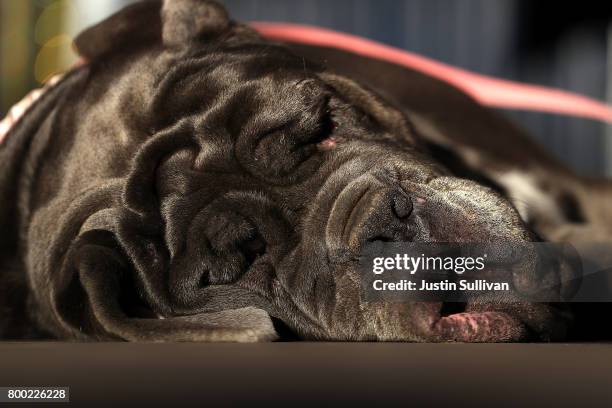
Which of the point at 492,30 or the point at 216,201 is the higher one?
the point at 216,201

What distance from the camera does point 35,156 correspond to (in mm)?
1793

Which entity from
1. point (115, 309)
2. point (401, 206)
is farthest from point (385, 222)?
point (115, 309)

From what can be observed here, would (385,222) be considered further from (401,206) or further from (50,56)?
(50,56)

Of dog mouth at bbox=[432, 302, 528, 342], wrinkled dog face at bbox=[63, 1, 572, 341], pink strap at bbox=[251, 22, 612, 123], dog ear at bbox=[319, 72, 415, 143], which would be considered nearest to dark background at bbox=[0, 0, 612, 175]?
pink strap at bbox=[251, 22, 612, 123]

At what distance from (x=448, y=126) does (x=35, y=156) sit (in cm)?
111

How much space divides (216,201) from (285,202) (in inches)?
4.5

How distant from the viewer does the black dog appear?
4.17 feet

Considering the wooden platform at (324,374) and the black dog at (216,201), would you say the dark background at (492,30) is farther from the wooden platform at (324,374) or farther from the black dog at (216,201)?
the wooden platform at (324,374)

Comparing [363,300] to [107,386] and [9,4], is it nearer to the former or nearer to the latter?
[107,386]

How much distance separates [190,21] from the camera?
1.78m

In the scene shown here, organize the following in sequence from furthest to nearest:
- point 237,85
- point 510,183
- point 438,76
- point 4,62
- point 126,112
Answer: point 4,62 → point 438,76 → point 510,183 → point 126,112 → point 237,85

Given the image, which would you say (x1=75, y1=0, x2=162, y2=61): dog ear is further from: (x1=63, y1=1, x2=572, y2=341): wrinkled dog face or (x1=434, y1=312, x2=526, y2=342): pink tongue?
(x1=434, y1=312, x2=526, y2=342): pink tongue

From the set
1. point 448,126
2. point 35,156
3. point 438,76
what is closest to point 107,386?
point 35,156

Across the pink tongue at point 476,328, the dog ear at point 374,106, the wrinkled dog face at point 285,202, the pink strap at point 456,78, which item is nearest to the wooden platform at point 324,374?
the pink tongue at point 476,328
